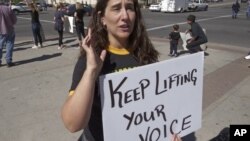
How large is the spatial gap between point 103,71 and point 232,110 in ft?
14.0

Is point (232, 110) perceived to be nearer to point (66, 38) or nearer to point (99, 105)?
point (99, 105)

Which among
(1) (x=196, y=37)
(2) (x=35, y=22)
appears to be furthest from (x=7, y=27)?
(1) (x=196, y=37)

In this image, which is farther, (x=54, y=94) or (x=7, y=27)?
(x=7, y=27)

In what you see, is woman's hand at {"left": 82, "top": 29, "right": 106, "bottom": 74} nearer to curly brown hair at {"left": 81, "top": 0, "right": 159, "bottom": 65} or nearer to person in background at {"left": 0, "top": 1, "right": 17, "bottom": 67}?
curly brown hair at {"left": 81, "top": 0, "right": 159, "bottom": 65}

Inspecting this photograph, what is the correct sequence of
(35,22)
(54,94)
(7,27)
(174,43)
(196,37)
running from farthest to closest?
(35,22) → (174,43) → (196,37) → (7,27) → (54,94)

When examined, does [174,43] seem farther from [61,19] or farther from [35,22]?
[35,22]

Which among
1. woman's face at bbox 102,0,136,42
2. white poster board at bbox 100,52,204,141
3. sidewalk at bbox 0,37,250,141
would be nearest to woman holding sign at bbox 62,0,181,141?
woman's face at bbox 102,0,136,42

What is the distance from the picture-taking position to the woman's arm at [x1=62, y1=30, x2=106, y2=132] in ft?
5.60

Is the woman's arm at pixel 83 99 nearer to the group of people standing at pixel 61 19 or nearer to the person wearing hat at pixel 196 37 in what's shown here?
the person wearing hat at pixel 196 37

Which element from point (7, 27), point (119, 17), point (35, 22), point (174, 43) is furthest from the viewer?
point (35, 22)

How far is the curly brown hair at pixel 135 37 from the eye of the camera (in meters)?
2.15

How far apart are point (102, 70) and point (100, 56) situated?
0.49 ft

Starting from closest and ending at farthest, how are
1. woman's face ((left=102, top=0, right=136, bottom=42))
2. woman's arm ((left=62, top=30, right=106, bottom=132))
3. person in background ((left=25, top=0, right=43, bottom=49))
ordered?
woman's arm ((left=62, top=30, right=106, bottom=132)) → woman's face ((left=102, top=0, right=136, bottom=42)) → person in background ((left=25, top=0, right=43, bottom=49))

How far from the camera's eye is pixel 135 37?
93.7 inches
